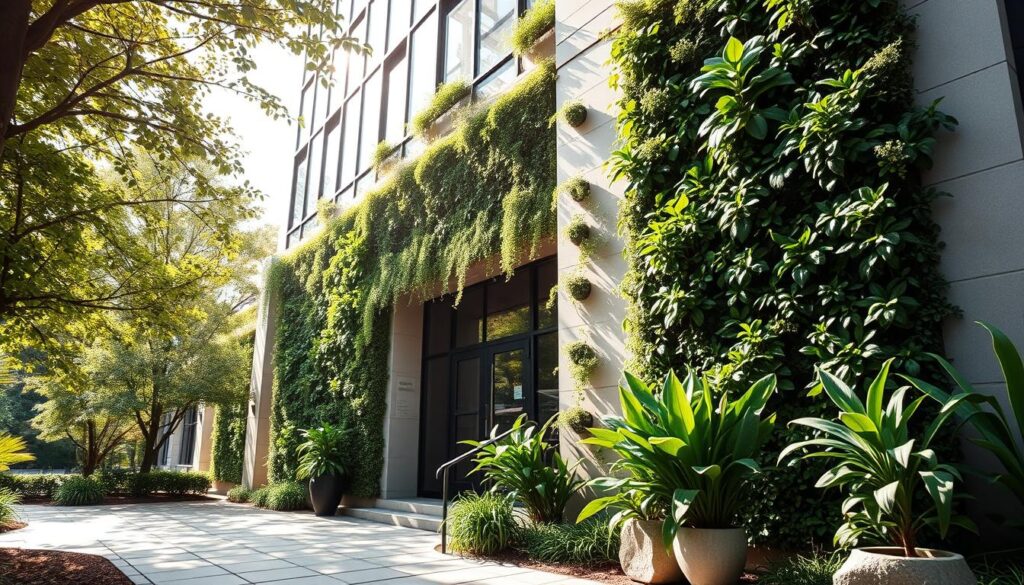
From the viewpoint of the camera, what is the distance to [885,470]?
303 cm

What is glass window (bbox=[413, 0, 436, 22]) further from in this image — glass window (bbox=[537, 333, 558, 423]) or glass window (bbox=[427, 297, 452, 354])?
glass window (bbox=[537, 333, 558, 423])

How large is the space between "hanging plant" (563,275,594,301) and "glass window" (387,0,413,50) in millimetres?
7331

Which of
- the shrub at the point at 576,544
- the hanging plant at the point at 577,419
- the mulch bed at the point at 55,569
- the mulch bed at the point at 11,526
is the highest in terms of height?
the hanging plant at the point at 577,419

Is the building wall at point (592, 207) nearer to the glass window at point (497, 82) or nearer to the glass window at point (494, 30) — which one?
the glass window at point (497, 82)

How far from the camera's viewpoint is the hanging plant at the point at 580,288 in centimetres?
582

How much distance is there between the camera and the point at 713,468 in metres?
3.42

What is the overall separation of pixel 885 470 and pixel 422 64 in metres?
9.34

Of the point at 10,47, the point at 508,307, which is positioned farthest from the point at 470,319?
the point at 10,47

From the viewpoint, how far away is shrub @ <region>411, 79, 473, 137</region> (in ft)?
28.2

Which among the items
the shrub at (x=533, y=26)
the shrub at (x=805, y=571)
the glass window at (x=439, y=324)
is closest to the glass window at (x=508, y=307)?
the glass window at (x=439, y=324)

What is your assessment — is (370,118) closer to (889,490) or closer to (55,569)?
(55,569)

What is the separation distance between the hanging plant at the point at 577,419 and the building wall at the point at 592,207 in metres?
0.08

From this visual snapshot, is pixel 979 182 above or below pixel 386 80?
below

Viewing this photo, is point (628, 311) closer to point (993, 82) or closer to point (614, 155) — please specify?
point (614, 155)
